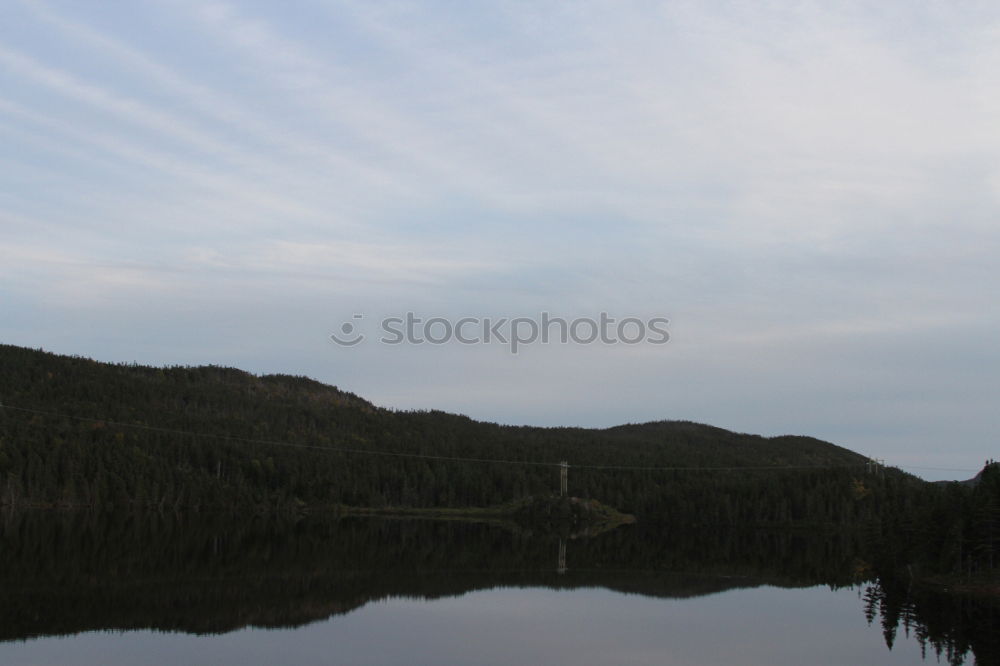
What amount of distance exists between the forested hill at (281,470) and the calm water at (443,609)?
77125 mm

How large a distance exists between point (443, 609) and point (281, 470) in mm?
135224

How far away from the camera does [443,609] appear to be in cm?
4538

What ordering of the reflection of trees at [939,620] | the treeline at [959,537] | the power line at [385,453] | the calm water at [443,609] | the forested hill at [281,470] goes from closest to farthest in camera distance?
the calm water at [443,609]
the reflection of trees at [939,620]
the treeline at [959,537]
the forested hill at [281,470]
the power line at [385,453]

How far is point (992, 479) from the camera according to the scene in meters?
55.9

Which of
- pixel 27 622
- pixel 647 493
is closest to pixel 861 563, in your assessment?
pixel 27 622

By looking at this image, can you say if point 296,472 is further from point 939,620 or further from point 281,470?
point 939,620

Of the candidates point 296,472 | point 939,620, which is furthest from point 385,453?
point 939,620

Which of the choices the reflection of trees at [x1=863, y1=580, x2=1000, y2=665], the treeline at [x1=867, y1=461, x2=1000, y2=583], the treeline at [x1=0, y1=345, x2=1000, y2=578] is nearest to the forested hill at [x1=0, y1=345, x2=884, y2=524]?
the treeline at [x1=0, y1=345, x2=1000, y2=578]

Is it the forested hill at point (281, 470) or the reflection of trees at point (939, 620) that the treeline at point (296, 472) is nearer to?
the forested hill at point (281, 470)

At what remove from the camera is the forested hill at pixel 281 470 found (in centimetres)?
15225

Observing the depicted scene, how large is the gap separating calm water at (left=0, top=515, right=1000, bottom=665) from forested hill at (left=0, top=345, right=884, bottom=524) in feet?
253

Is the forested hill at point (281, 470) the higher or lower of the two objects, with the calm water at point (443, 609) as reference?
higher

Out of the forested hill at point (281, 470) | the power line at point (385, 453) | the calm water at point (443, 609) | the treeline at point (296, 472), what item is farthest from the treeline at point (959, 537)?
the power line at point (385, 453)

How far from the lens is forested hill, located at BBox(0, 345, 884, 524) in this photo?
152 metres
